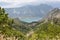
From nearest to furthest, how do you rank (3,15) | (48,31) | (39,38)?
(39,38)
(48,31)
(3,15)

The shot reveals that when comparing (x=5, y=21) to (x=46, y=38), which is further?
(x=5, y=21)

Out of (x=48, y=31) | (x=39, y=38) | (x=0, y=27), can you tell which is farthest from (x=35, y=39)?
(x=0, y=27)

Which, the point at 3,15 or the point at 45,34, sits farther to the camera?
the point at 3,15

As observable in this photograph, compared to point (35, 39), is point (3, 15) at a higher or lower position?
higher

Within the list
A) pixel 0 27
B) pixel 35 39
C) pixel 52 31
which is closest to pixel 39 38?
pixel 35 39

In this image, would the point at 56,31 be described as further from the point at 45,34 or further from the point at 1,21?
the point at 1,21

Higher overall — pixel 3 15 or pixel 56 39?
pixel 3 15

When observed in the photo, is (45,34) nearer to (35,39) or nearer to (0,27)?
(35,39)

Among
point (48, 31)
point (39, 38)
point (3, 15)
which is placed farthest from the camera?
point (3, 15)

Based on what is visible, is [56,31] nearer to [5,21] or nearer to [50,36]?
[50,36]
